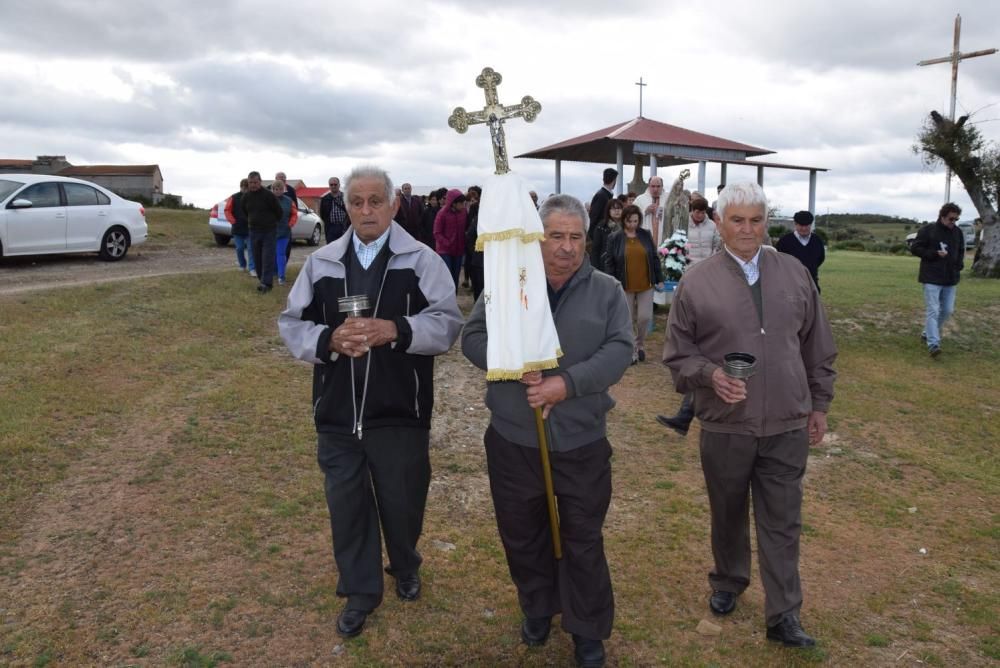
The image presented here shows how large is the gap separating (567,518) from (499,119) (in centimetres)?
172

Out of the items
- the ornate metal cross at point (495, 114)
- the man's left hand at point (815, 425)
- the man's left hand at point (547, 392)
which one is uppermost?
the ornate metal cross at point (495, 114)

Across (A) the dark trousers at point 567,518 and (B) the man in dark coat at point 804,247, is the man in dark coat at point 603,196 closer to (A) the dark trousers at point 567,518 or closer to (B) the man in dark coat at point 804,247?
(B) the man in dark coat at point 804,247

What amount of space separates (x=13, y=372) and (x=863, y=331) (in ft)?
37.0

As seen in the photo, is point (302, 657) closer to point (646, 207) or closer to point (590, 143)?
point (646, 207)

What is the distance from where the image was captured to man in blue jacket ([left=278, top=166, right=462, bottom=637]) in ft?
11.7

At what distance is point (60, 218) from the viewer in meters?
13.6

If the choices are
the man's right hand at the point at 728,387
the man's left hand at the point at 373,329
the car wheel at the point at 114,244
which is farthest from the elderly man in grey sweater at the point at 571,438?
the car wheel at the point at 114,244

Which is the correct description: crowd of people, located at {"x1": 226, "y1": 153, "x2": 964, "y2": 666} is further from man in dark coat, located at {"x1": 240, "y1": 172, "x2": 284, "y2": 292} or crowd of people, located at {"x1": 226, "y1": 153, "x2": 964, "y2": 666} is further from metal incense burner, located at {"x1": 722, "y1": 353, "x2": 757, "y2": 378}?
man in dark coat, located at {"x1": 240, "y1": 172, "x2": 284, "y2": 292}

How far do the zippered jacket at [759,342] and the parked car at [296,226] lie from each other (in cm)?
1563

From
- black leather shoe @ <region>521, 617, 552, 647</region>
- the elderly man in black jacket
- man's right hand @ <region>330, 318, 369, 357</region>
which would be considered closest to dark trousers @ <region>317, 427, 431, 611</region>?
man's right hand @ <region>330, 318, 369, 357</region>

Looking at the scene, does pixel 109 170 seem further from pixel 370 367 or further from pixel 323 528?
pixel 370 367

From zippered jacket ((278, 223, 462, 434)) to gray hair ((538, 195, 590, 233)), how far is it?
61 cm

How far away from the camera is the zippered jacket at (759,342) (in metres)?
3.57

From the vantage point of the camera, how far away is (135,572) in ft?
13.7
